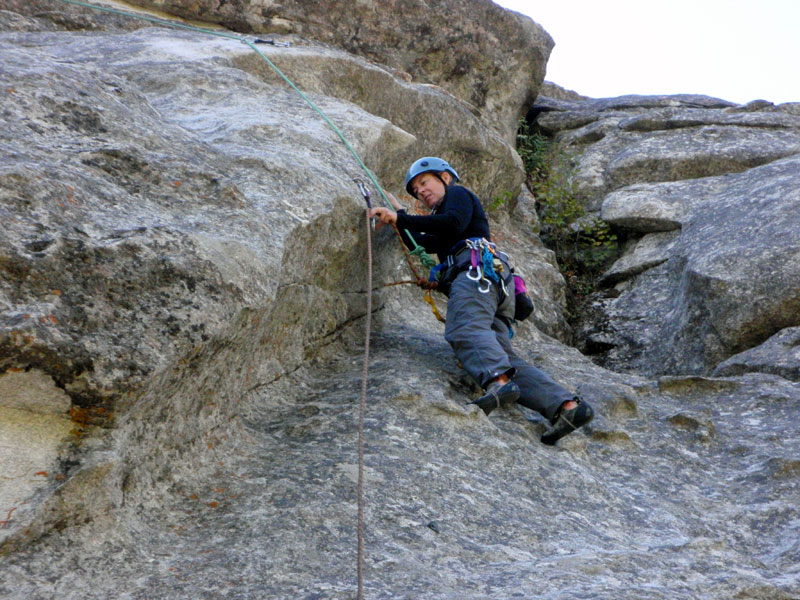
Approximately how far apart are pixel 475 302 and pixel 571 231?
198 inches

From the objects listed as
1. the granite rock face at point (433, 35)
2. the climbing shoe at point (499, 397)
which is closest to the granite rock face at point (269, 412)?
the climbing shoe at point (499, 397)

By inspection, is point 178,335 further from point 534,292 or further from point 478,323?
point 534,292

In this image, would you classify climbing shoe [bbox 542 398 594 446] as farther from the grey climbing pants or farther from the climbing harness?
the climbing harness

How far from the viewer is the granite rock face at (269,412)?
325cm

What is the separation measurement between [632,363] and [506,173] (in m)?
3.25

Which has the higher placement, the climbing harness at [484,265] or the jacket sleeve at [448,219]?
the jacket sleeve at [448,219]

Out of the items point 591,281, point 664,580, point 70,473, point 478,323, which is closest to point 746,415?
point 478,323

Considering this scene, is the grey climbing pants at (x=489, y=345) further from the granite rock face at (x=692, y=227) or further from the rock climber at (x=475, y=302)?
the granite rock face at (x=692, y=227)

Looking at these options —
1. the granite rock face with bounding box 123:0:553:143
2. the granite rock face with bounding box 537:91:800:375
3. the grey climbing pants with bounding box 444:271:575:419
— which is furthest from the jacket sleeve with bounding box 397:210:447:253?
the granite rock face with bounding box 123:0:553:143

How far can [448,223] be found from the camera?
5770mm

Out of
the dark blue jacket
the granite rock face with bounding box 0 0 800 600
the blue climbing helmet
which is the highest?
the blue climbing helmet

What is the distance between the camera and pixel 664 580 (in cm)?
349

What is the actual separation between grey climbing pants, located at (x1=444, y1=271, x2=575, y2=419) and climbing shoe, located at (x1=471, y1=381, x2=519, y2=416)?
4.9 inches

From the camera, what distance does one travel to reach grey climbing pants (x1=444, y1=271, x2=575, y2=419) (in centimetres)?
516
